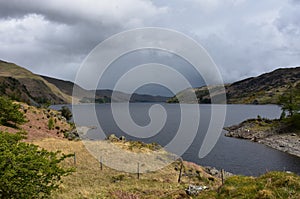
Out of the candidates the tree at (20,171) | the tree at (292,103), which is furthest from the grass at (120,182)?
the tree at (292,103)

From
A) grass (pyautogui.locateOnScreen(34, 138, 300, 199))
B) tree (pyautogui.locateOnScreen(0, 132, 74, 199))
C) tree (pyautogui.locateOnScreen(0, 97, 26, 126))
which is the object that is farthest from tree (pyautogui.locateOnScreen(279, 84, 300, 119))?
tree (pyautogui.locateOnScreen(0, 132, 74, 199))

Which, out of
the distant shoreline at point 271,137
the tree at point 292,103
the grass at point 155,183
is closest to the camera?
the grass at point 155,183

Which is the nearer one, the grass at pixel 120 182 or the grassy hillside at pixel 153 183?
the grassy hillside at pixel 153 183

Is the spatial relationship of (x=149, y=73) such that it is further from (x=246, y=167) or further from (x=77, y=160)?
(x=246, y=167)

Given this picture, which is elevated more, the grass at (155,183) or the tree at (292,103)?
the tree at (292,103)

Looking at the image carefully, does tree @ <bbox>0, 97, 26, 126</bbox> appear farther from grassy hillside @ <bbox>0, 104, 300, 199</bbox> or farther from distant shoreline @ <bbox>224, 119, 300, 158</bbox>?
distant shoreline @ <bbox>224, 119, 300, 158</bbox>

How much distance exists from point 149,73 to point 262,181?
15.4 metres

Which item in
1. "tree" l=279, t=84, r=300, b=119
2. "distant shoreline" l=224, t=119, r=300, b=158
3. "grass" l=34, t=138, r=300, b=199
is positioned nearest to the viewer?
"grass" l=34, t=138, r=300, b=199

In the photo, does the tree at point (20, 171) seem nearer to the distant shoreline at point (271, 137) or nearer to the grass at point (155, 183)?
the grass at point (155, 183)

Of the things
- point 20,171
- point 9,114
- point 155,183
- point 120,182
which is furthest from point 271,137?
point 20,171

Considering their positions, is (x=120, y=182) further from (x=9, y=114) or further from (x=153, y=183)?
(x=9, y=114)

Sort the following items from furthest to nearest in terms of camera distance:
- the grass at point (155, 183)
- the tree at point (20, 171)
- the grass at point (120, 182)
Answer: the grass at point (120, 182)
the grass at point (155, 183)
the tree at point (20, 171)

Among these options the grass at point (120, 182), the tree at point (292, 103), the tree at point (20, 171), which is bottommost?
the grass at point (120, 182)

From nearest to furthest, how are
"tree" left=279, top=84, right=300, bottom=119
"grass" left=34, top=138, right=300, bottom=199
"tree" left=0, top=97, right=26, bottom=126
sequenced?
"grass" left=34, top=138, right=300, bottom=199 < "tree" left=0, top=97, right=26, bottom=126 < "tree" left=279, top=84, right=300, bottom=119
